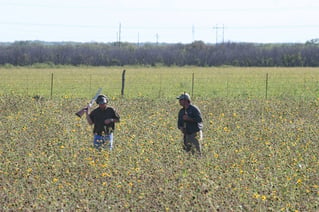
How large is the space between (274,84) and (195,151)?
75.2 ft

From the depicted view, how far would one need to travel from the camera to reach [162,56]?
2689 inches

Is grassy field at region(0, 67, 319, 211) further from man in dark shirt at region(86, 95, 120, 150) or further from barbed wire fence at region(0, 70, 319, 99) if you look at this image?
barbed wire fence at region(0, 70, 319, 99)

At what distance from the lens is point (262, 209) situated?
8188 millimetres

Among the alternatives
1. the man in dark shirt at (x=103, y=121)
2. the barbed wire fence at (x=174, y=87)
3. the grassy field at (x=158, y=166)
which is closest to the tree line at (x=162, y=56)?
the barbed wire fence at (x=174, y=87)

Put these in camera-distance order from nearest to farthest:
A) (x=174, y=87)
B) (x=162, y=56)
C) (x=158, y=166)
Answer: (x=158, y=166) → (x=174, y=87) → (x=162, y=56)

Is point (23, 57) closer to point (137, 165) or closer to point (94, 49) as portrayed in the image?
point (94, 49)

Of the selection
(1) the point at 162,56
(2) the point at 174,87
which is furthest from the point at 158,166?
(1) the point at 162,56

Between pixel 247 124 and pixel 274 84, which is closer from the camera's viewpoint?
pixel 247 124

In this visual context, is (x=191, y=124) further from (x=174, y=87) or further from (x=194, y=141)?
(x=174, y=87)

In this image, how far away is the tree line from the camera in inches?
2516

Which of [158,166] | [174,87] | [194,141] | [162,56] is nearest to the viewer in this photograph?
[158,166]

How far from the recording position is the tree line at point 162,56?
63.9m

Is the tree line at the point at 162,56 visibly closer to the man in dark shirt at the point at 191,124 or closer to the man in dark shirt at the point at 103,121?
the man in dark shirt at the point at 103,121

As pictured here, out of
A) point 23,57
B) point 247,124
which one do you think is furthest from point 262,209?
point 23,57
